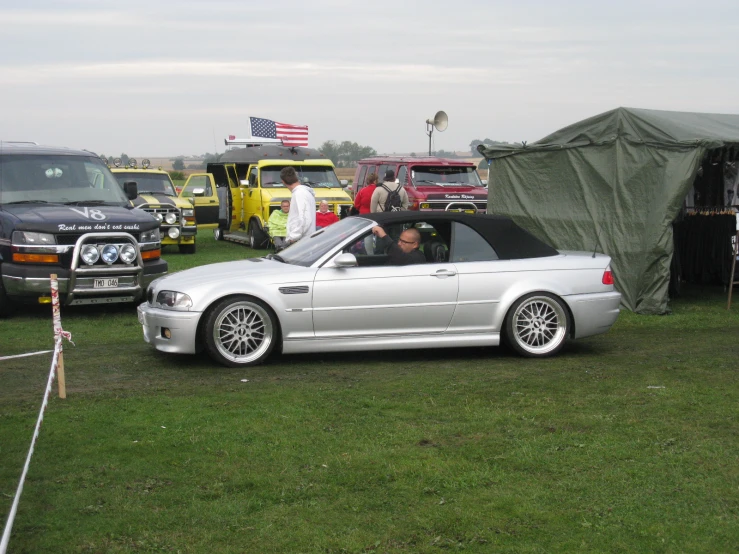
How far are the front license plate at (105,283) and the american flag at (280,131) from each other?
1907cm

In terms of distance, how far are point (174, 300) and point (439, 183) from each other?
46.1 feet

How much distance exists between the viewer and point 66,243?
1122 cm

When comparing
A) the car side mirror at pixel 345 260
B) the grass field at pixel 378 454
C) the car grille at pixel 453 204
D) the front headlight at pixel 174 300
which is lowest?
the grass field at pixel 378 454

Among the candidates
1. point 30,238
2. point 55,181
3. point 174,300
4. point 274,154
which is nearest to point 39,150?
point 55,181

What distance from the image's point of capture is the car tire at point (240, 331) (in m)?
8.40

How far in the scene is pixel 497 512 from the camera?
4867 mm

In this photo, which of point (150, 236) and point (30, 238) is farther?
point (150, 236)

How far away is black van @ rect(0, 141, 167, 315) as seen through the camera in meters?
11.1

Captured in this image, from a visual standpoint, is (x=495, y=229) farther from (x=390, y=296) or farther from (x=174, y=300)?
(x=174, y=300)

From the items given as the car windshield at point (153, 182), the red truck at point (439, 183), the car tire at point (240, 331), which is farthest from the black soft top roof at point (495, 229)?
the car windshield at point (153, 182)

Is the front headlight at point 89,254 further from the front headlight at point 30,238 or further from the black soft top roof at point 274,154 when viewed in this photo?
the black soft top roof at point 274,154

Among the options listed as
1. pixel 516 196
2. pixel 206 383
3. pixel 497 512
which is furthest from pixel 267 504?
pixel 516 196

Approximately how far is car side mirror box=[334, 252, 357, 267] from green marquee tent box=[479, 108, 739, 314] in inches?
212

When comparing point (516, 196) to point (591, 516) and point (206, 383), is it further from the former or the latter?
point (591, 516)
